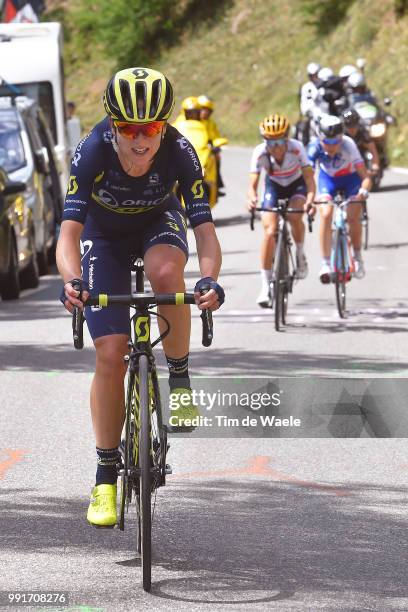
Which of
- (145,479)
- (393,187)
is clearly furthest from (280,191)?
(393,187)

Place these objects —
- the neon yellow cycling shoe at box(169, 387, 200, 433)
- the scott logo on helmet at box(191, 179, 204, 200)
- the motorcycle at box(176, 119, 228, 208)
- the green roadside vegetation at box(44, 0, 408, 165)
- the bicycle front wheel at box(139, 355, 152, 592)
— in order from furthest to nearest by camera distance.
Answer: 1. the green roadside vegetation at box(44, 0, 408, 165)
2. the motorcycle at box(176, 119, 228, 208)
3. the neon yellow cycling shoe at box(169, 387, 200, 433)
4. the scott logo on helmet at box(191, 179, 204, 200)
5. the bicycle front wheel at box(139, 355, 152, 592)

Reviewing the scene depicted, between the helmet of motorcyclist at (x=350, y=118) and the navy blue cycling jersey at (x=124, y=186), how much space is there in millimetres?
14385

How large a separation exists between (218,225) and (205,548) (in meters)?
20.1

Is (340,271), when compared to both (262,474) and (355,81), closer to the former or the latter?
(262,474)

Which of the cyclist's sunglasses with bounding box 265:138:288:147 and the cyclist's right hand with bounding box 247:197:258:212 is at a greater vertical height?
the cyclist's sunglasses with bounding box 265:138:288:147

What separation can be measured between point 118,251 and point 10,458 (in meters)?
2.19

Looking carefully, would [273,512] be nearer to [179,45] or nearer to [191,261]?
[191,261]

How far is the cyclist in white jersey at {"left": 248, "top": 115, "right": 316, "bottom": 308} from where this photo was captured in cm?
1447

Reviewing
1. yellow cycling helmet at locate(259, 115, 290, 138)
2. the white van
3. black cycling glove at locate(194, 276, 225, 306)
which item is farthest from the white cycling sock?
the white van

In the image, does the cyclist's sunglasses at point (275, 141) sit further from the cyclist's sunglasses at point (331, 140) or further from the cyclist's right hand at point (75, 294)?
the cyclist's right hand at point (75, 294)

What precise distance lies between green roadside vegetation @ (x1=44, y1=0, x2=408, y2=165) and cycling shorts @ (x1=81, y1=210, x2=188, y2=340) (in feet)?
112

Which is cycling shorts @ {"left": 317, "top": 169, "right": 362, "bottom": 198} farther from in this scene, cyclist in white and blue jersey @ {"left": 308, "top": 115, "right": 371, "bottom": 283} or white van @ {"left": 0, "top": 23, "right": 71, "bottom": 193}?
white van @ {"left": 0, "top": 23, "right": 71, "bottom": 193}

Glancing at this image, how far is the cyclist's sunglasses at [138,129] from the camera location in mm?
6262

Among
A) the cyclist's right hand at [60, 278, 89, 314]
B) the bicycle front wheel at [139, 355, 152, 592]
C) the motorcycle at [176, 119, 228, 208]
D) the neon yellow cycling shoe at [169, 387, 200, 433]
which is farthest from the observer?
the motorcycle at [176, 119, 228, 208]
